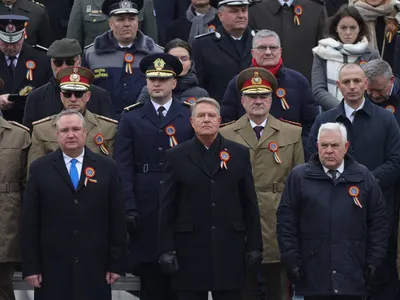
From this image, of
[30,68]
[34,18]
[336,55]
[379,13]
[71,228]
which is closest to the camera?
[71,228]

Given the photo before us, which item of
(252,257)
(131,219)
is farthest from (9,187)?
(252,257)

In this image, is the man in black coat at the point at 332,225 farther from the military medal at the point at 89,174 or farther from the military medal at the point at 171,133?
the military medal at the point at 89,174

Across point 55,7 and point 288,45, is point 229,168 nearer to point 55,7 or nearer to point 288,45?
point 288,45

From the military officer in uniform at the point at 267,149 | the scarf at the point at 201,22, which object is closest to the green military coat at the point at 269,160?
the military officer in uniform at the point at 267,149

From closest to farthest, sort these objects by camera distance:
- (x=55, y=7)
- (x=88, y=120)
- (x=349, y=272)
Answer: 1. (x=349, y=272)
2. (x=88, y=120)
3. (x=55, y=7)

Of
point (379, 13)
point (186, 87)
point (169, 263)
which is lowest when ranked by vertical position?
point (169, 263)

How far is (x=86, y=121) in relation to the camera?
497 inches

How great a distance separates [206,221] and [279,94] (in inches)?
83.8

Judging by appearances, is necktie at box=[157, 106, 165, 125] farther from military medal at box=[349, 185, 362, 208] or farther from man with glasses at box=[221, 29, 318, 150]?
military medal at box=[349, 185, 362, 208]

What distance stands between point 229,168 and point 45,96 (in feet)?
8.25

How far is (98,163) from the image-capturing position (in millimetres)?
11750

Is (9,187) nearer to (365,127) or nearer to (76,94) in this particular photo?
(76,94)

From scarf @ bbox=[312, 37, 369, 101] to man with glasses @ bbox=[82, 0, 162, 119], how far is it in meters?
1.88

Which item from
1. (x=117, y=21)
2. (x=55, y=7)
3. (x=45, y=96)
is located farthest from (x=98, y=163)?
(x=55, y=7)
